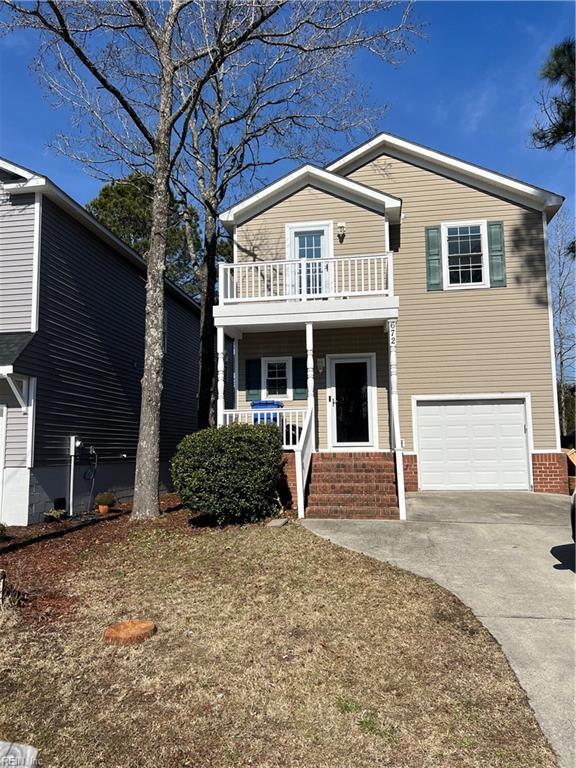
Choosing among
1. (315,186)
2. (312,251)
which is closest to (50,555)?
(312,251)

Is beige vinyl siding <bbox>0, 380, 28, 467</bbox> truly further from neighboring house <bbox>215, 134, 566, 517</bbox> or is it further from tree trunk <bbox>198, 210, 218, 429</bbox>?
tree trunk <bbox>198, 210, 218, 429</bbox>

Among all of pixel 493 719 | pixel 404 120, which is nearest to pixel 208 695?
pixel 493 719

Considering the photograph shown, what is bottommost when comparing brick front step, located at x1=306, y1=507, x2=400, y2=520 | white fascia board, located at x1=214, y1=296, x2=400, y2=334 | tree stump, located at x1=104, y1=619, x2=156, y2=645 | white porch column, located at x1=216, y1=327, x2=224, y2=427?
tree stump, located at x1=104, y1=619, x2=156, y2=645

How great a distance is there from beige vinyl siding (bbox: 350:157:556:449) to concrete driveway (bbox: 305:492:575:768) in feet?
8.57

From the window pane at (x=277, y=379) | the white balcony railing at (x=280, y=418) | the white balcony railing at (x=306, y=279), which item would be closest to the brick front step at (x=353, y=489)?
the white balcony railing at (x=280, y=418)

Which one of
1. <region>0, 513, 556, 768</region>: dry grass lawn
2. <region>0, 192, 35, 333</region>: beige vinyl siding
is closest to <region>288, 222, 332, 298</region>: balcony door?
<region>0, 192, 35, 333</region>: beige vinyl siding

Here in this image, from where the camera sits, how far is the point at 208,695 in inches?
131

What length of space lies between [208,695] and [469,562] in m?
3.71

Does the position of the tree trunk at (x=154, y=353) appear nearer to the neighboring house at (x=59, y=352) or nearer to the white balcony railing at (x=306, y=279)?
the white balcony railing at (x=306, y=279)

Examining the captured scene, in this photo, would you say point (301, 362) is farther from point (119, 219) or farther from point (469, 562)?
point (119, 219)

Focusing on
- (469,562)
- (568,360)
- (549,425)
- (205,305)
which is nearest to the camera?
(469,562)

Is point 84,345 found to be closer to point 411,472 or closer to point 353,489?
point 353,489

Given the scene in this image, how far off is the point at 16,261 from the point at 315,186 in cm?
648

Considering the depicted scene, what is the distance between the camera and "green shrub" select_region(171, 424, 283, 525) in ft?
26.3
